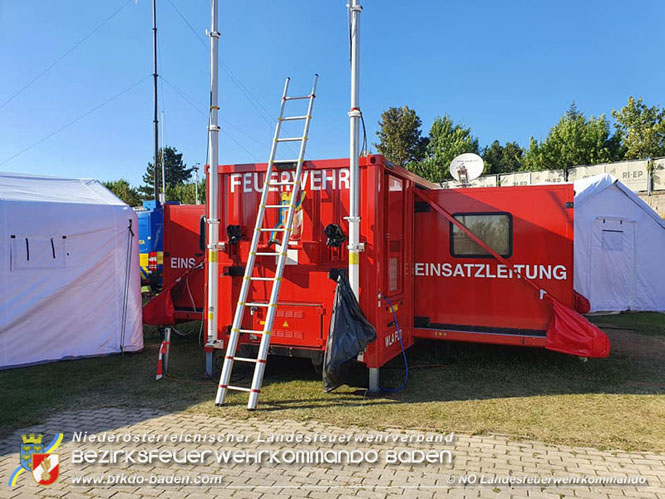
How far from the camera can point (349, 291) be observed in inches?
217

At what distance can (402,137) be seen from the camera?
43.4m

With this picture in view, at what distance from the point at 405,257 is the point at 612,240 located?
8.70 metres

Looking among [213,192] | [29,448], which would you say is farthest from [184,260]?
[29,448]

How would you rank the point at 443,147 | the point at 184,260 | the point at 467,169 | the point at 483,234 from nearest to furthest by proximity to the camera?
1. the point at 483,234
2. the point at 467,169
3. the point at 184,260
4. the point at 443,147

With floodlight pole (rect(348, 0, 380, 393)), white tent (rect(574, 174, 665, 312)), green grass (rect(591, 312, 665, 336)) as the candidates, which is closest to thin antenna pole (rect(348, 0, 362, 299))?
floodlight pole (rect(348, 0, 380, 393))

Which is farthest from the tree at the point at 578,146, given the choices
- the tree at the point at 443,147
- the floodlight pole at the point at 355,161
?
the floodlight pole at the point at 355,161

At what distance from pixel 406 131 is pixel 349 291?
130 feet

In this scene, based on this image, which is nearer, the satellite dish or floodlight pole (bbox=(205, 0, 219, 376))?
floodlight pole (bbox=(205, 0, 219, 376))

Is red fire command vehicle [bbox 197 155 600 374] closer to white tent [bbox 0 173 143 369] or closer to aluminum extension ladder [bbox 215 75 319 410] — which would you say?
aluminum extension ladder [bbox 215 75 319 410]

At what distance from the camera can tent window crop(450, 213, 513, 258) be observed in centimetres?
645

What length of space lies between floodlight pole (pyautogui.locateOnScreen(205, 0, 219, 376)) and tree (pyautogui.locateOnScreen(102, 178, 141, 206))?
4809 cm

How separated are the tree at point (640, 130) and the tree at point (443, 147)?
1076 centimetres

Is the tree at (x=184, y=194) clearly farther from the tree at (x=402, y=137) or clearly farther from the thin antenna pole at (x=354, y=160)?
the thin antenna pole at (x=354, y=160)

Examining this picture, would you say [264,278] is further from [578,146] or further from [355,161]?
[578,146]
